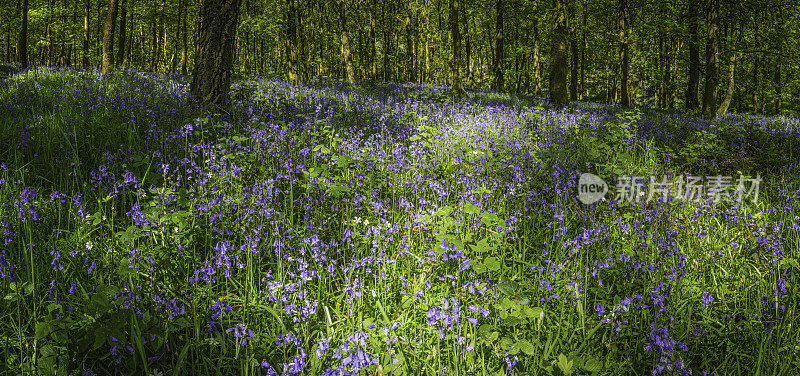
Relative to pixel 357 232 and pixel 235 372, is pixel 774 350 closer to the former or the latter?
pixel 357 232

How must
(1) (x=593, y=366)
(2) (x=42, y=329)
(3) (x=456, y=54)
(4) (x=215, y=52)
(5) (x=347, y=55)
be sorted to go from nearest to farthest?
(2) (x=42, y=329)
(1) (x=593, y=366)
(4) (x=215, y=52)
(3) (x=456, y=54)
(5) (x=347, y=55)

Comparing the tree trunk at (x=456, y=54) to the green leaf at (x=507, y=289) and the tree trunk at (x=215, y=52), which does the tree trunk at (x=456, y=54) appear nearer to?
the tree trunk at (x=215, y=52)

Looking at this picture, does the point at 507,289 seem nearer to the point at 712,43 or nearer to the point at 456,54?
the point at 712,43

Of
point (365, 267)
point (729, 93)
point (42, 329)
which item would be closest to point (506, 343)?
point (365, 267)

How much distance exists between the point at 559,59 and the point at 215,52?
10771 millimetres

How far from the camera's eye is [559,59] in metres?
13.1

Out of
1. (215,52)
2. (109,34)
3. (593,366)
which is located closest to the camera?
(593,366)

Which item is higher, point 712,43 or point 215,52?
point 712,43

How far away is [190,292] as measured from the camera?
8.62 feet

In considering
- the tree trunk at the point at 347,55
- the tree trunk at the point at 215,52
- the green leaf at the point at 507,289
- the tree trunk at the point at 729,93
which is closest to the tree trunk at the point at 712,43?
the tree trunk at the point at 729,93

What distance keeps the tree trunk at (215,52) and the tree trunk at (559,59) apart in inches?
388

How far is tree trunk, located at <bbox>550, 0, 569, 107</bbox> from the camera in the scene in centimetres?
1263

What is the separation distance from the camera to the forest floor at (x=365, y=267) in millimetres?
2015

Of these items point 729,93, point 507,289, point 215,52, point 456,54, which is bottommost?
point 507,289
